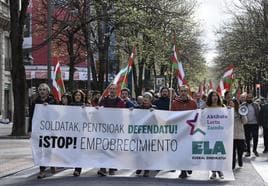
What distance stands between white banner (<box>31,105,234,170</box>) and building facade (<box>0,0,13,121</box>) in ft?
110

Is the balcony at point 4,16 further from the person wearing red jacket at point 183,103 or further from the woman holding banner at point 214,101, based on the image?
the woman holding banner at point 214,101

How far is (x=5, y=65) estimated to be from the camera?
47.7 m

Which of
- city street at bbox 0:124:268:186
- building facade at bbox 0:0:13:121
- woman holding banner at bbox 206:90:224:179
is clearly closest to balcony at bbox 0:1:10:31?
building facade at bbox 0:0:13:121

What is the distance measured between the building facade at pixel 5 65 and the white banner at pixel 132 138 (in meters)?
33.6

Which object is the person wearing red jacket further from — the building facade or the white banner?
the building facade

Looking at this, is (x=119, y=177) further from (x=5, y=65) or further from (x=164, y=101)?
(x=5, y=65)

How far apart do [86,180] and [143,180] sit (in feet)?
3.44

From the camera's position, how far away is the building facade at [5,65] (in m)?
46.4

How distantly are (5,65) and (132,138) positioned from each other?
36652 millimetres

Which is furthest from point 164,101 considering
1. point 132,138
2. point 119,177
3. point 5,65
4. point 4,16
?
point 5,65

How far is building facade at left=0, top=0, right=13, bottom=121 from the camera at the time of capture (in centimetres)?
4636

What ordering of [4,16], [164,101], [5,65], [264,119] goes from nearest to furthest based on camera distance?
[164,101] → [264,119] → [4,16] → [5,65]

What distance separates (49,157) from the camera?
40.3 feet

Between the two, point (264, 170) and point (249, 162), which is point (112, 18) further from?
point (264, 170)
